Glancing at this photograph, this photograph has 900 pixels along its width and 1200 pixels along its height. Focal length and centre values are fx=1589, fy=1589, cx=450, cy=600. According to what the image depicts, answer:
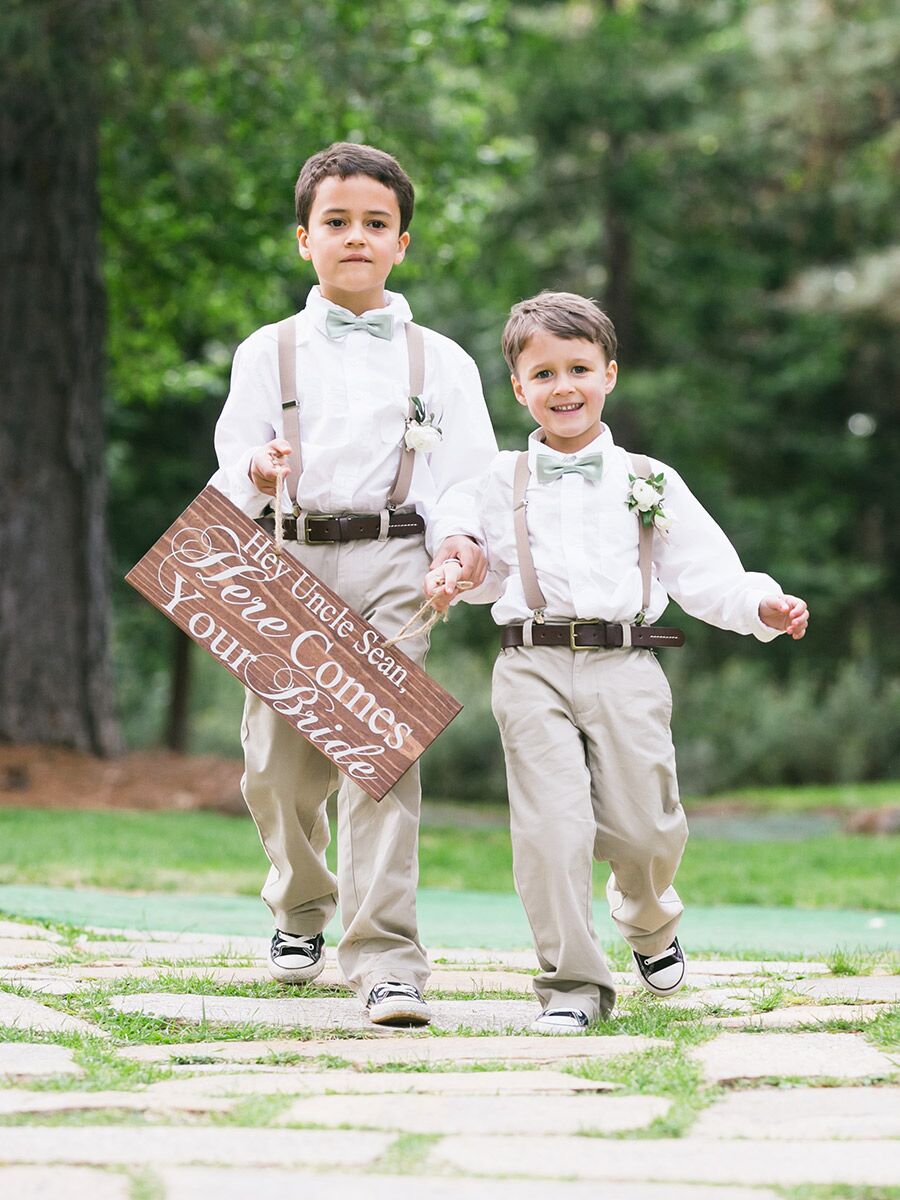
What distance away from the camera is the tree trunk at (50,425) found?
1012 cm

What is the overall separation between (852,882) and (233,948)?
14.0 ft

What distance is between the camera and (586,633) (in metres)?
3.59

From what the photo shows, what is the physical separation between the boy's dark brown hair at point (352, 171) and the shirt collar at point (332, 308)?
0.60 ft

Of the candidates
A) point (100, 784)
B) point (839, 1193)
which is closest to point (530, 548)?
point (839, 1193)

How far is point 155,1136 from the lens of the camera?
2332mm

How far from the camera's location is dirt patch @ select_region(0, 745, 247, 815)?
374 inches

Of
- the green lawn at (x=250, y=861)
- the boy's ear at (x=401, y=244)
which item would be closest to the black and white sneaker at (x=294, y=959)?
the boy's ear at (x=401, y=244)

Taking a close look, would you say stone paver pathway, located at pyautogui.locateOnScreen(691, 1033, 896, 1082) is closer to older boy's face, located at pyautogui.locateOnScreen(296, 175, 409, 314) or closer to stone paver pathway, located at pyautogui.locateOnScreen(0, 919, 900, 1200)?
stone paver pathway, located at pyautogui.locateOnScreen(0, 919, 900, 1200)

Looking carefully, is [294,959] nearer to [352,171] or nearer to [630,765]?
[630,765]

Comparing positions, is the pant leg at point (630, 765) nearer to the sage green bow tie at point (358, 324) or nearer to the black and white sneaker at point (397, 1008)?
the black and white sneaker at point (397, 1008)

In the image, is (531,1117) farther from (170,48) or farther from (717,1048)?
(170,48)

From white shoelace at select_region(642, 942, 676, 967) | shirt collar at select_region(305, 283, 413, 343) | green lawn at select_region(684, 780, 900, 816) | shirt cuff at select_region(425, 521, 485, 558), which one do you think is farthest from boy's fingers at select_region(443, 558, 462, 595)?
green lawn at select_region(684, 780, 900, 816)

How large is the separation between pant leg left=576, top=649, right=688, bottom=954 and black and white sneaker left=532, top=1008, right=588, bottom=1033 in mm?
398

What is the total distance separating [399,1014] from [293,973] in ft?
2.04
